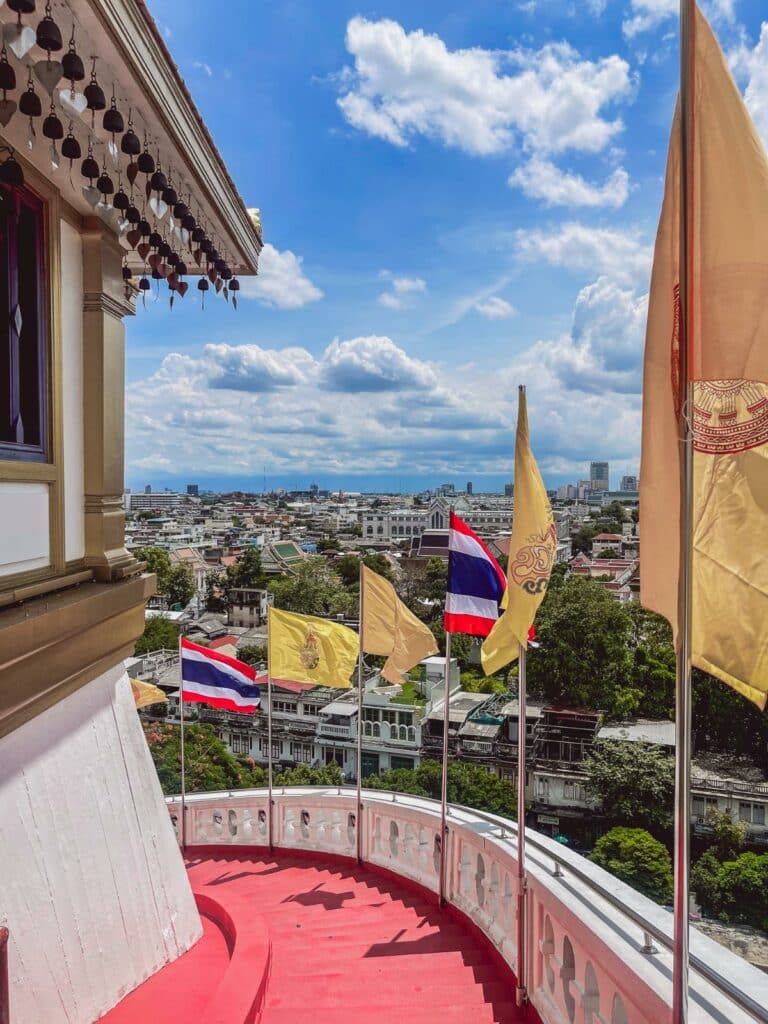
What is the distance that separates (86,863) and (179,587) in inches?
2633

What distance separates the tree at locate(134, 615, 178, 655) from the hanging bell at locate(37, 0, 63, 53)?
4693 centimetres

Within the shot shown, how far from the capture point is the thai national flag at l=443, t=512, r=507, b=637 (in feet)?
17.8

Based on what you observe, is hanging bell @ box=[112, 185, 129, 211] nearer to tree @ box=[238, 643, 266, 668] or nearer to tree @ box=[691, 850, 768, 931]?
tree @ box=[691, 850, 768, 931]

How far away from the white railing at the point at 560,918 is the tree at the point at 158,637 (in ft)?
142

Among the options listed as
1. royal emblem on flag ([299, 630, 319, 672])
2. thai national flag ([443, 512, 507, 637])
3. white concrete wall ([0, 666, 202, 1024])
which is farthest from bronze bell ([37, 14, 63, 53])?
royal emblem on flag ([299, 630, 319, 672])

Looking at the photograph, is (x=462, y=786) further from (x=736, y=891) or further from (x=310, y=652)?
(x=310, y=652)

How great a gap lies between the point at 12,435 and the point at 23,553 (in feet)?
1.97

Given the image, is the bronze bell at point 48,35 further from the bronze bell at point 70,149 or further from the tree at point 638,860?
the tree at point 638,860

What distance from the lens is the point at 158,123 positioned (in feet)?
11.5

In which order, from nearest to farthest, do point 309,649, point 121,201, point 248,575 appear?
point 121,201
point 309,649
point 248,575

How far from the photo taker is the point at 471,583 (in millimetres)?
5488

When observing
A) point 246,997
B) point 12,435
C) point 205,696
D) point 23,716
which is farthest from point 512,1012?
point 205,696

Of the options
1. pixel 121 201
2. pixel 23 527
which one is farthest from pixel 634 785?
pixel 121 201

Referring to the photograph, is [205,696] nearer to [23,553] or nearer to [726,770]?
[23,553]
